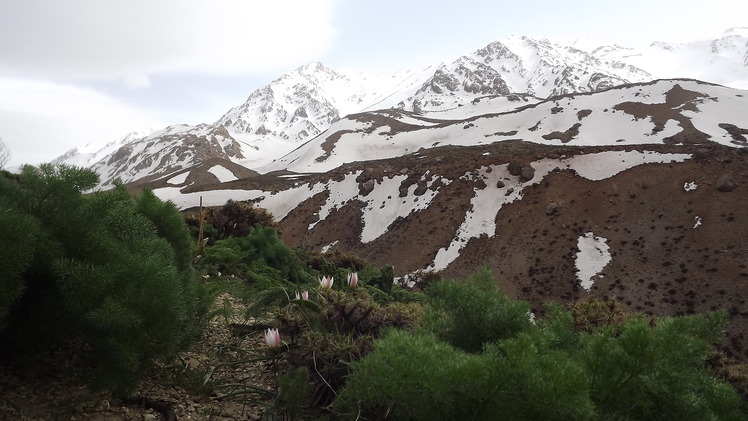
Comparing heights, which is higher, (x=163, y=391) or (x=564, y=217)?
(x=163, y=391)

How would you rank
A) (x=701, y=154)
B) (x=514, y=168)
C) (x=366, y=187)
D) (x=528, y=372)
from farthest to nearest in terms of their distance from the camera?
(x=366, y=187) < (x=514, y=168) < (x=701, y=154) < (x=528, y=372)

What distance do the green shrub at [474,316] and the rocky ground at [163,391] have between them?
1.16 metres

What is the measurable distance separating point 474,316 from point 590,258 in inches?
676

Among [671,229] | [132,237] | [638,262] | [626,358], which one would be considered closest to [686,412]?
[626,358]

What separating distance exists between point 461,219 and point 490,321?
66.8 feet

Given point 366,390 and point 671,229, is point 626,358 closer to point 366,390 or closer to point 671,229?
point 366,390

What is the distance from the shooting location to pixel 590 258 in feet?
55.8

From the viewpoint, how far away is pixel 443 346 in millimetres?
1656

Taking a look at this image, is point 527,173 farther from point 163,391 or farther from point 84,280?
point 84,280

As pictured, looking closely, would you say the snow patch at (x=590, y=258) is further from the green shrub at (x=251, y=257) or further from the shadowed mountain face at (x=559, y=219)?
the green shrub at (x=251, y=257)

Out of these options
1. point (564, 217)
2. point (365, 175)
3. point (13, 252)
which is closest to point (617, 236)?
point (564, 217)

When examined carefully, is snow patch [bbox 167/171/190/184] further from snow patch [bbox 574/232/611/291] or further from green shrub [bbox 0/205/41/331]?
green shrub [bbox 0/205/41/331]

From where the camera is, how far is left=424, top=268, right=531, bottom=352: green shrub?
1.97 metres

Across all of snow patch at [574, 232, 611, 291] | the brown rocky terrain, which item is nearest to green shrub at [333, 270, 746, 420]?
the brown rocky terrain
